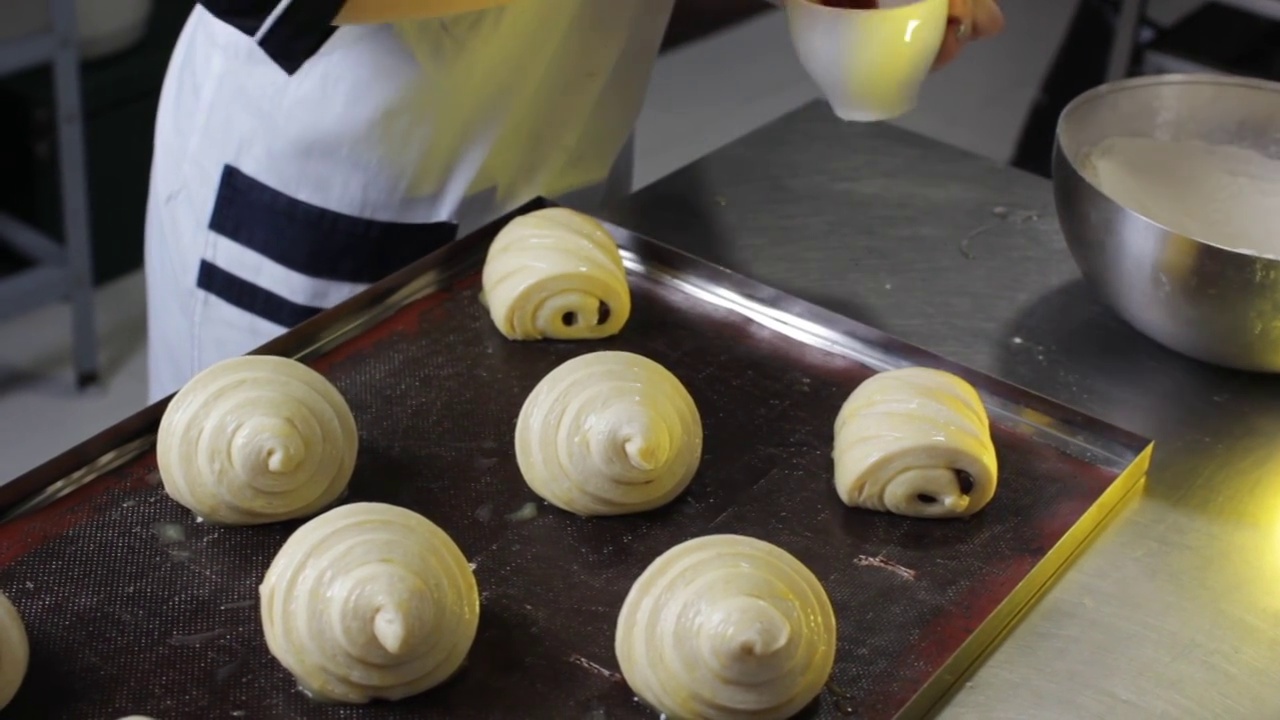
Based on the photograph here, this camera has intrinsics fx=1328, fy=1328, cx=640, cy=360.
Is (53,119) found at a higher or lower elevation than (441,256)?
lower

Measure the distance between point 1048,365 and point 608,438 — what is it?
0.49 metres

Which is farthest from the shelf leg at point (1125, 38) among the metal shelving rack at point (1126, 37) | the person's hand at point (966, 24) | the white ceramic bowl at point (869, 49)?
the white ceramic bowl at point (869, 49)

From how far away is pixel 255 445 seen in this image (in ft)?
3.55

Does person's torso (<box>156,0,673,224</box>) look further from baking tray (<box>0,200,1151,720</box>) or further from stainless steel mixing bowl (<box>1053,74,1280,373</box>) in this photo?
stainless steel mixing bowl (<box>1053,74,1280,373</box>)

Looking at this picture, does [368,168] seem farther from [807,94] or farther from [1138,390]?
[807,94]

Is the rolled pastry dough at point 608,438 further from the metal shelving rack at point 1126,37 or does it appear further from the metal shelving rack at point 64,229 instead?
the metal shelving rack at point 1126,37

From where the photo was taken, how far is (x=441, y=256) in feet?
4.62

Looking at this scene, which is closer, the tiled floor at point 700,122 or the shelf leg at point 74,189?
the shelf leg at point 74,189

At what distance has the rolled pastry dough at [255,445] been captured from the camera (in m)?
1.08

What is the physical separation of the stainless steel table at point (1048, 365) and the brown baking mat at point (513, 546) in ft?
0.22

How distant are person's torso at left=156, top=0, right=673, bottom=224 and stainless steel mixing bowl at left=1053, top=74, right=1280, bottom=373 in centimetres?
55

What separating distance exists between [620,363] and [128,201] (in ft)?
7.24

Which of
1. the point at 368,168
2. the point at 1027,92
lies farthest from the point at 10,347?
the point at 1027,92

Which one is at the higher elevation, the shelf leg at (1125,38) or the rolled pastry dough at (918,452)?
the rolled pastry dough at (918,452)
